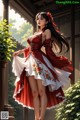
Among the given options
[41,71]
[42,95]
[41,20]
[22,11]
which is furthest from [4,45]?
[22,11]

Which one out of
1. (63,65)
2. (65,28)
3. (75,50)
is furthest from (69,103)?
(63,65)

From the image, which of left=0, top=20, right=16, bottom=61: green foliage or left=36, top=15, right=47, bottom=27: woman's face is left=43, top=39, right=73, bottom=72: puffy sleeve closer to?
left=36, top=15, right=47, bottom=27: woman's face

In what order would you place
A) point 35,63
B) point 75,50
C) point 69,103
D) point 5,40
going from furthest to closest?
point 75,50 < point 69,103 < point 5,40 < point 35,63

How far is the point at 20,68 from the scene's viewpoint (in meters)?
4.27

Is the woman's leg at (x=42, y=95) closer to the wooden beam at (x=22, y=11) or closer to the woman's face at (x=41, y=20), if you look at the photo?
the woman's face at (x=41, y=20)

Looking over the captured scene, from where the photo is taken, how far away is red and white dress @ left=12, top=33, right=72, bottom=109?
413cm

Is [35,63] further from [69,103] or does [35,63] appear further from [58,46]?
[69,103]

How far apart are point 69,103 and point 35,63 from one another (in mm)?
3760

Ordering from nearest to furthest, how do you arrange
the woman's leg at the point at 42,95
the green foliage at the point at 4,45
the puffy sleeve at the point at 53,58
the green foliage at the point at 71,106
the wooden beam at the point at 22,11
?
the woman's leg at the point at 42,95, the puffy sleeve at the point at 53,58, the green foliage at the point at 4,45, the green foliage at the point at 71,106, the wooden beam at the point at 22,11

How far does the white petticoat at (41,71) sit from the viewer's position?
4074mm

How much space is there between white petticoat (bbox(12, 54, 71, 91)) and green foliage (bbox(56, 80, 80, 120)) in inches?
118

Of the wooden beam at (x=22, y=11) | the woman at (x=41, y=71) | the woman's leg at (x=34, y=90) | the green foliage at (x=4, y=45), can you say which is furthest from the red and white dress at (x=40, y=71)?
the wooden beam at (x=22, y=11)

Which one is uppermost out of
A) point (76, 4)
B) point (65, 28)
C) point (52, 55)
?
point (76, 4)

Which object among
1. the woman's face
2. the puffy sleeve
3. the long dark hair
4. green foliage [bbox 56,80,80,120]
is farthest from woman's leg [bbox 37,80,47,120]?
green foliage [bbox 56,80,80,120]
